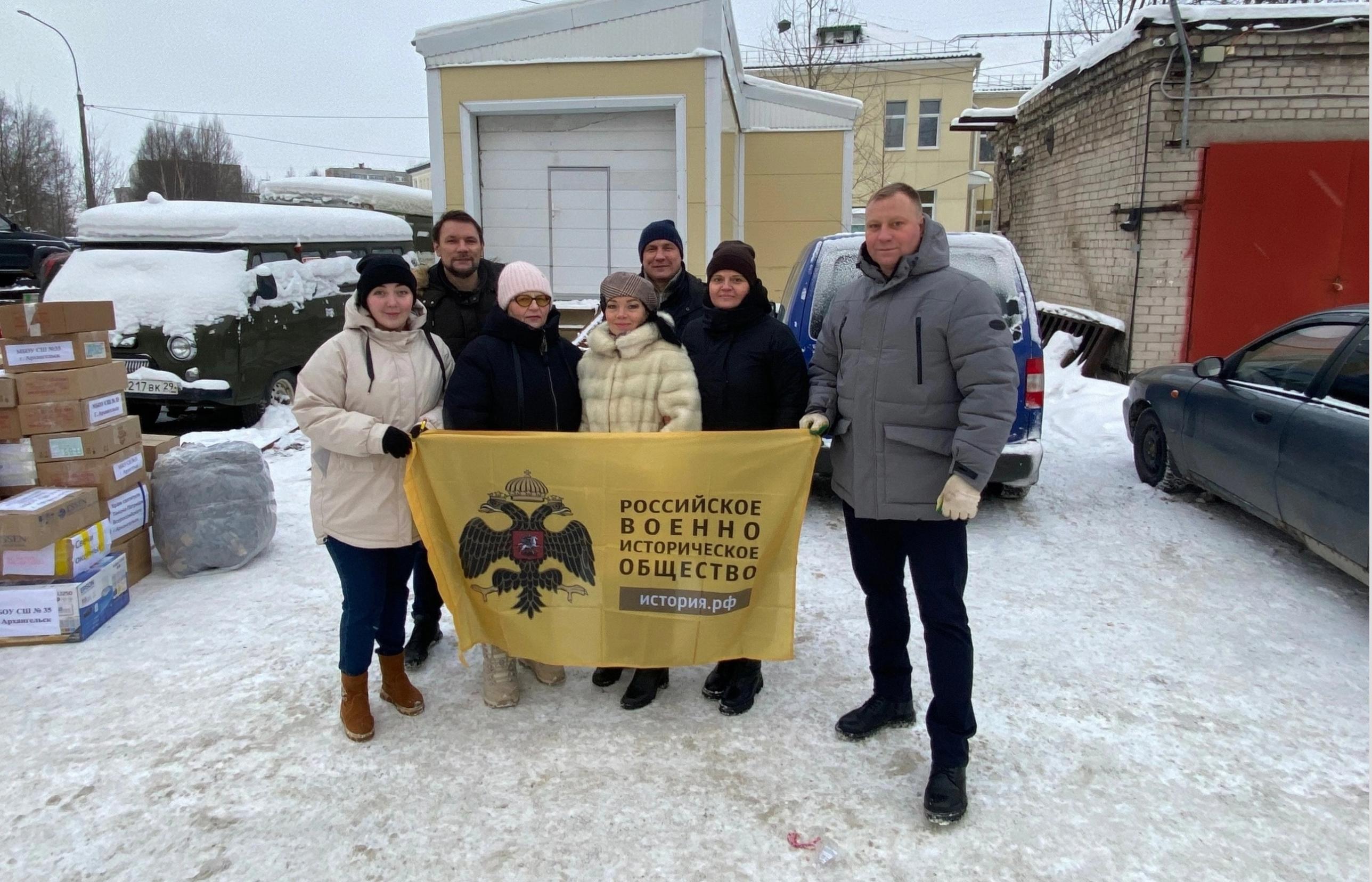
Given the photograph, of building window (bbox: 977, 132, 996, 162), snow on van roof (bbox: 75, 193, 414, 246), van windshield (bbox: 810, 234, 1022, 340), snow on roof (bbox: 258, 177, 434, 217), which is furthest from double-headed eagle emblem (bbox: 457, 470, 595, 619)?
building window (bbox: 977, 132, 996, 162)

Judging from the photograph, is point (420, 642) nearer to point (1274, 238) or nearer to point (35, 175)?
point (1274, 238)

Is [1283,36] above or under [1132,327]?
above

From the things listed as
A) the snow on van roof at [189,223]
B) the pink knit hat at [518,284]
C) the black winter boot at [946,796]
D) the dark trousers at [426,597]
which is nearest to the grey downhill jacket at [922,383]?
the black winter boot at [946,796]

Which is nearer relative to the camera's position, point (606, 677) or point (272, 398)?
point (606, 677)

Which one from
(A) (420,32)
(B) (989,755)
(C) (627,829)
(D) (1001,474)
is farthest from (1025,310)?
(A) (420,32)

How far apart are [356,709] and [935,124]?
36291 millimetres

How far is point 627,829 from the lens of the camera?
2691 mm

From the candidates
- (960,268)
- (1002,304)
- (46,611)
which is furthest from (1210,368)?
(46,611)

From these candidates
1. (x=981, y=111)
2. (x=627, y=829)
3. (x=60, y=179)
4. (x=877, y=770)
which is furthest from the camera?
(x=60, y=179)

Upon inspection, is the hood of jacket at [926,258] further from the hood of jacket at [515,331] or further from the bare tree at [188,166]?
the bare tree at [188,166]

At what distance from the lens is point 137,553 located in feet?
15.5

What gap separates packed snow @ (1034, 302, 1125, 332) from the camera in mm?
10602

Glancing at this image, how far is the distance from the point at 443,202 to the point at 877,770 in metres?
8.81

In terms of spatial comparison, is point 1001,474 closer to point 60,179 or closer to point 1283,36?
point 1283,36
